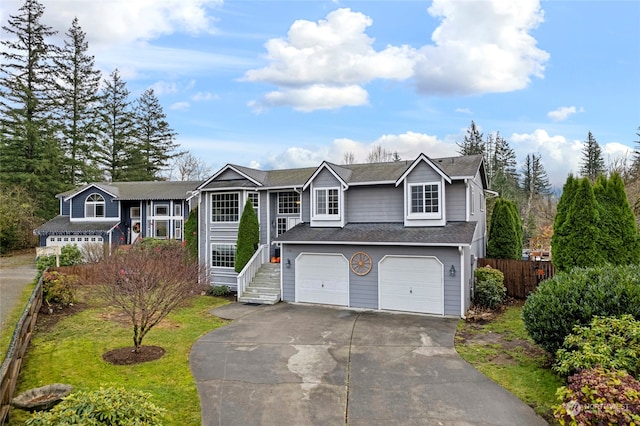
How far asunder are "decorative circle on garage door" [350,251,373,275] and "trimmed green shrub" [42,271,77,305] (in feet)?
39.6

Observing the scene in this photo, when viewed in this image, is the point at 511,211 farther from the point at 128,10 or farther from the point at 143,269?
the point at 128,10

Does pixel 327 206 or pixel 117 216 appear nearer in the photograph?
pixel 327 206

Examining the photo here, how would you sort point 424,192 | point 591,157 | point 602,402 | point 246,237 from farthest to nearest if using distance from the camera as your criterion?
point 591,157, point 246,237, point 424,192, point 602,402

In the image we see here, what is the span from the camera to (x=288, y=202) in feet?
66.6

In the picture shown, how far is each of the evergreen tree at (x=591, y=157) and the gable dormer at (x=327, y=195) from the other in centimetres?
4885

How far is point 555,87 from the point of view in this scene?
704 inches

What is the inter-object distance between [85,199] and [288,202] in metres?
20.5

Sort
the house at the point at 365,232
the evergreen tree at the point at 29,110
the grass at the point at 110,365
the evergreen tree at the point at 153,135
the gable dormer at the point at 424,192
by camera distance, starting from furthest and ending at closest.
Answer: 1. the evergreen tree at the point at 153,135
2. the evergreen tree at the point at 29,110
3. the gable dormer at the point at 424,192
4. the house at the point at 365,232
5. the grass at the point at 110,365

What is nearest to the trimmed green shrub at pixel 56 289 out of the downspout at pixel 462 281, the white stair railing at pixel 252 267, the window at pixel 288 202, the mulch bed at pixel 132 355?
the mulch bed at pixel 132 355

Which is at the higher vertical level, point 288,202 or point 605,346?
point 288,202

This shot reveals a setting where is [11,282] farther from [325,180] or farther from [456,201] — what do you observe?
[456,201]

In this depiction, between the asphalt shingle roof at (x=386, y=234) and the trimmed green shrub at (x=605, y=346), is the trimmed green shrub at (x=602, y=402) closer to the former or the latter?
the trimmed green shrub at (x=605, y=346)

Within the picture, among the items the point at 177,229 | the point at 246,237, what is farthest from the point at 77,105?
the point at 246,237

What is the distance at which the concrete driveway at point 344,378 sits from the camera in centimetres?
684
